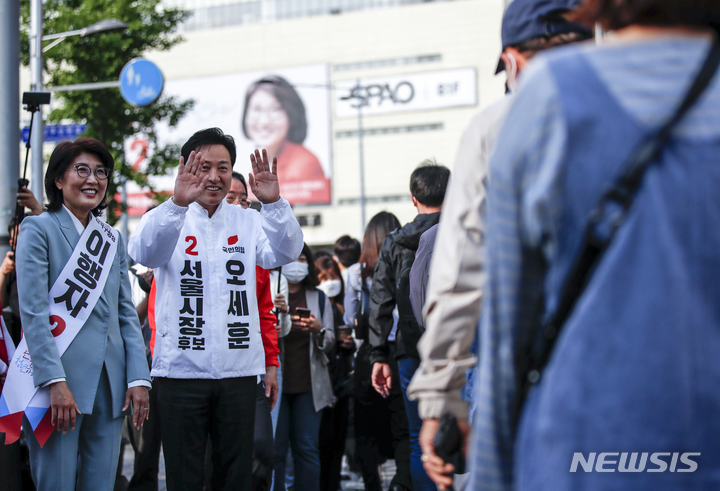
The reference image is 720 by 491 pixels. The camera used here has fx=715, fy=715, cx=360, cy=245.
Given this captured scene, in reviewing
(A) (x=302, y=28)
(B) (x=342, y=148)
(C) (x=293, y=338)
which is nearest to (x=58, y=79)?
(C) (x=293, y=338)

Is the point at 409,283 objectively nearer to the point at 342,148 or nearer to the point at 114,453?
the point at 114,453

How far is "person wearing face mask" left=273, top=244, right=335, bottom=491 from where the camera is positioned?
512 cm

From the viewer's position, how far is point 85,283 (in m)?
3.36

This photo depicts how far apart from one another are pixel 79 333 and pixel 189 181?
87 cm

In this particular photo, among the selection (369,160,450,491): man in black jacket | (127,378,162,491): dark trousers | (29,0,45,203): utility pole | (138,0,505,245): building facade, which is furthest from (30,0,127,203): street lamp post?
(138,0,505,245): building facade

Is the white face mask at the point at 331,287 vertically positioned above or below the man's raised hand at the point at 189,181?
below

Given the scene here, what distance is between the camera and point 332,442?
5.52 m

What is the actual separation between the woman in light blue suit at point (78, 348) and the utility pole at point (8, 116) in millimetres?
1722

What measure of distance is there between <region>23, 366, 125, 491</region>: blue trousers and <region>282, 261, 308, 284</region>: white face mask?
86.7 inches

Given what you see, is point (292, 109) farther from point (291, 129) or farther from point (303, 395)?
point (303, 395)

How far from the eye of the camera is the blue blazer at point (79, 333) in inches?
124

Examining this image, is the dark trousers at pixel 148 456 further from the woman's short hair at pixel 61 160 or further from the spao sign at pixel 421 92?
the spao sign at pixel 421 92

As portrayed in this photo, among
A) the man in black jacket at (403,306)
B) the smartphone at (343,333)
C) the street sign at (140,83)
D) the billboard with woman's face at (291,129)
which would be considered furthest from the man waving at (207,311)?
the billboard with woman's face at (291,129)

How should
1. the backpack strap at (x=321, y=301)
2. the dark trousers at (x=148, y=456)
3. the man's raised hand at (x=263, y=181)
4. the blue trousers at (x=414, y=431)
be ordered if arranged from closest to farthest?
the man's raised hand at (x=263, y=181) → the blue trousers at (x=414, y=431) → the dark trousers at (x=148, y=456) → the backpack strap at (x=321, y=301)
